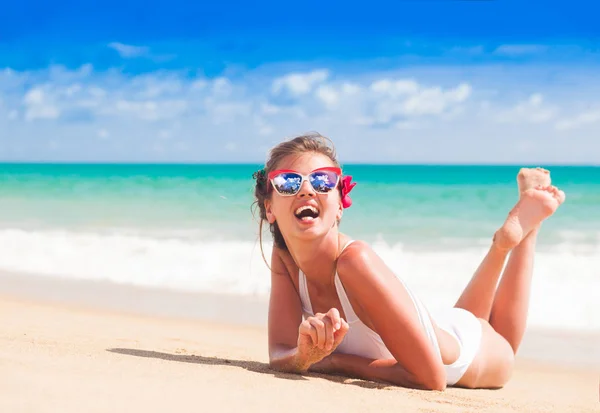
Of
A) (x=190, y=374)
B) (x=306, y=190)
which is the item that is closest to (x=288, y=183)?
(x=306, y=190)

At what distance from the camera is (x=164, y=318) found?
23.4 ft

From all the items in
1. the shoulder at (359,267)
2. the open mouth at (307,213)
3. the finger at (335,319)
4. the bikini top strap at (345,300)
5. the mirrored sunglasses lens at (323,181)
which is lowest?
the finger at (335,319)

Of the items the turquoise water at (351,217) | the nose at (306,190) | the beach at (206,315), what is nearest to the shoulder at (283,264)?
the beach at (206,315)

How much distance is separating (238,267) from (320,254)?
6.85 metres

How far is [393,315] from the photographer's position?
3.54 meters

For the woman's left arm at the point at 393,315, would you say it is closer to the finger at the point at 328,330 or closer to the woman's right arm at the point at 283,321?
the finger at the point at 328,330

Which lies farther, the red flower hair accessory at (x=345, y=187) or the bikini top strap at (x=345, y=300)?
the red flower hair accessory at (x=345, y=187)

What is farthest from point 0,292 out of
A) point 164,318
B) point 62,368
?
point 62,368

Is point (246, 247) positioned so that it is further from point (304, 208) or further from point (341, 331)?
point (341, 331)

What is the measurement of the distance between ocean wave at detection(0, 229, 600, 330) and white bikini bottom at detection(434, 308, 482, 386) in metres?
3.14

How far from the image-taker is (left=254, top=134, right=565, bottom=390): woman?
3559 mm

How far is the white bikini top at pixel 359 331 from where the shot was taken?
3.76m

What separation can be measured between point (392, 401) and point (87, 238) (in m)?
12.6

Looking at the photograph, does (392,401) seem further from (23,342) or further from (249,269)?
(249,269)
